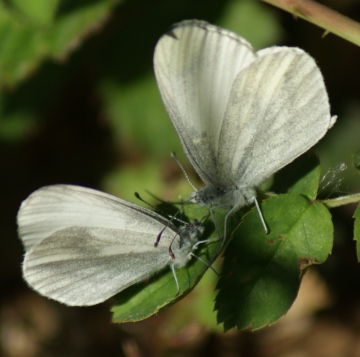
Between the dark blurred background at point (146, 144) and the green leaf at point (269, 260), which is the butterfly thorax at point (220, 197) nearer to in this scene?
the green leaf at point (269, 260)

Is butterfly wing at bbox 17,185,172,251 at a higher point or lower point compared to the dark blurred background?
higher

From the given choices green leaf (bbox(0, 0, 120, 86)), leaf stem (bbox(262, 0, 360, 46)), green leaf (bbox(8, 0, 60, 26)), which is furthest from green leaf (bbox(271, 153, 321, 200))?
green leaf (bbox(8, 0, 60, 26))

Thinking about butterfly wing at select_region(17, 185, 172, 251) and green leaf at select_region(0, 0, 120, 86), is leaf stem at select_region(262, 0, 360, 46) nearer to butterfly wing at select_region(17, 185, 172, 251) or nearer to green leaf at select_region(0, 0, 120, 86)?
butterfly wing at select_region(17, 185, 172, 251)

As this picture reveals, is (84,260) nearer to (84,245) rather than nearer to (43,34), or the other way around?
(84,245)

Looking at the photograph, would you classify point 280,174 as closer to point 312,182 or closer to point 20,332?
point 312,182

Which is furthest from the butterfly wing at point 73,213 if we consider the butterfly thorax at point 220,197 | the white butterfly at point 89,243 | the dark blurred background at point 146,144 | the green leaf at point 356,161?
the dark blurred background at point 146,144

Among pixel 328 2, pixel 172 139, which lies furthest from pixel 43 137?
pixel 328 2

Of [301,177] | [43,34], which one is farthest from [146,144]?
[301,177]
